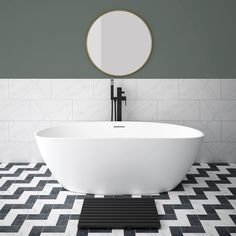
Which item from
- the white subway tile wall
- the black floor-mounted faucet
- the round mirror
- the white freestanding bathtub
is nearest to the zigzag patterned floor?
the white freestanding bathtub

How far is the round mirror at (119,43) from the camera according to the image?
5301 mm

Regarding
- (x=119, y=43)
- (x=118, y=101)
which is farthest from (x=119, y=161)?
(x=119, y=43)

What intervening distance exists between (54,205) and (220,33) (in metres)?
3.01

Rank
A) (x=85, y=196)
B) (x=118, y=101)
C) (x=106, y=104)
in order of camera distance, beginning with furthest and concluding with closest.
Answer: (x=106, y=104) → (x=118, y=101) → (x=85, y=196)

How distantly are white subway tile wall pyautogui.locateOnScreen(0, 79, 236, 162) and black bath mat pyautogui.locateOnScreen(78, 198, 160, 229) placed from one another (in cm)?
165

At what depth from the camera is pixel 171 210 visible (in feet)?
12.5

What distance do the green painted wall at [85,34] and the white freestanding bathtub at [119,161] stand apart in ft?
4.28

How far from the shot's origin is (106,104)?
5.43 metres

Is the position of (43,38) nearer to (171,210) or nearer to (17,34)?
(17,34)

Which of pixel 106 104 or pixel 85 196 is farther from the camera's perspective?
pixel 106 104

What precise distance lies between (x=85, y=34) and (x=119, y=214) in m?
2.54

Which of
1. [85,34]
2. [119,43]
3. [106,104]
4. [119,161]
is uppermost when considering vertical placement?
[85,34]

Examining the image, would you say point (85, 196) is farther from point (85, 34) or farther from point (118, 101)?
point (85, 34)

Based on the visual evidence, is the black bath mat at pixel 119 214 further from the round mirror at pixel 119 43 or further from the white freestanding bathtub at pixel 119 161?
the round mirror at pixel 119 43
